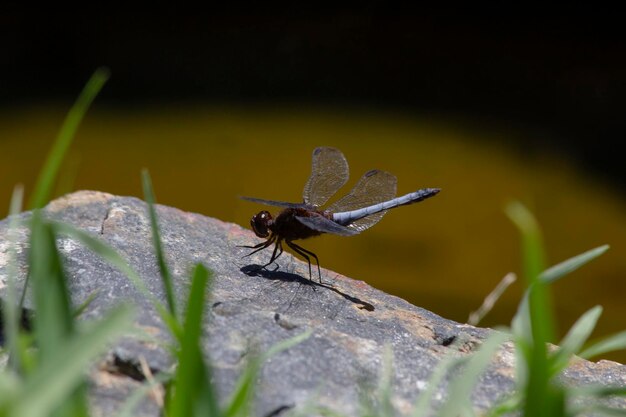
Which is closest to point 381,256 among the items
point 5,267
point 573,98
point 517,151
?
point 517,151

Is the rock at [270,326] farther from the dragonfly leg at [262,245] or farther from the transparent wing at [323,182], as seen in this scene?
the transparent wing at [323,182]

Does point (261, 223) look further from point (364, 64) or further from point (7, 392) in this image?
point (364, 64)

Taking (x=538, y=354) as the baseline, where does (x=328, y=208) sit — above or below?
below

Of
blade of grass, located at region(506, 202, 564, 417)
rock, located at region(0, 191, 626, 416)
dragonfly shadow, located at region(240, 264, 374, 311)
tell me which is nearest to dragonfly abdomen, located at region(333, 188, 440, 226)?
rock, located at region(0, 191, 626, 416)

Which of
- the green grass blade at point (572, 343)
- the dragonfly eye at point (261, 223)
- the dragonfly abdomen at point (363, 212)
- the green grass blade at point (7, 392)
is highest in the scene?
the green grass blade at point (572, 343)

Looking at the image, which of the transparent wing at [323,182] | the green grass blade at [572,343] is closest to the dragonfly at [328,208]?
the transparent wing at [323,182]

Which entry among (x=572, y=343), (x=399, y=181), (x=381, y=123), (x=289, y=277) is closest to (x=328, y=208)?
(x=289, y=277)
